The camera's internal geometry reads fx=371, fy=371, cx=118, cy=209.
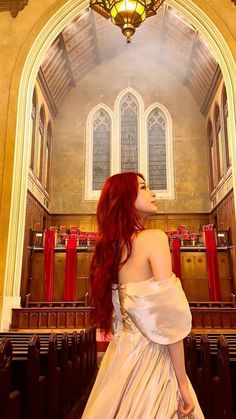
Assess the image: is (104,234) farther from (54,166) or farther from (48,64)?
(54,166)

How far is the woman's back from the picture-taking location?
4.53ft

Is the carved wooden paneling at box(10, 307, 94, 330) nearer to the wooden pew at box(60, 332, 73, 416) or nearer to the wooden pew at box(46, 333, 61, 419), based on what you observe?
the wooden pew at box(60, 332, 73, 416)

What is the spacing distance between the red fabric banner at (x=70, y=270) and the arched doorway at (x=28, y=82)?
3091mm

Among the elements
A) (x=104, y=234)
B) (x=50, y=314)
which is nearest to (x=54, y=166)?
(x=50, y=314)

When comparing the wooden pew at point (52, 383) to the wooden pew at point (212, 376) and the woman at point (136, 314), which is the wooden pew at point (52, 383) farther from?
the woman at point (136, 314)

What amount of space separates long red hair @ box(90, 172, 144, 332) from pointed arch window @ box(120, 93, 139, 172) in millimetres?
14067

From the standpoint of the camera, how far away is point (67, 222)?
49.2 feet

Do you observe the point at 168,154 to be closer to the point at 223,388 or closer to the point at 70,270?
the point at 70,270

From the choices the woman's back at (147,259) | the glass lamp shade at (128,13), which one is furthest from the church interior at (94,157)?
the glass lamp shade at (128,13)

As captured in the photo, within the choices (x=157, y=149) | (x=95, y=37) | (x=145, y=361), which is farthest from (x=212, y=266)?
(x=145, y=361)

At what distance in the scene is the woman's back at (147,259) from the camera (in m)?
1.38

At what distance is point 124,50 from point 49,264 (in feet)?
33.7

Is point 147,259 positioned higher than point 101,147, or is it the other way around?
point 101,147

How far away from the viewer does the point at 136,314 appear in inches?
55.0
